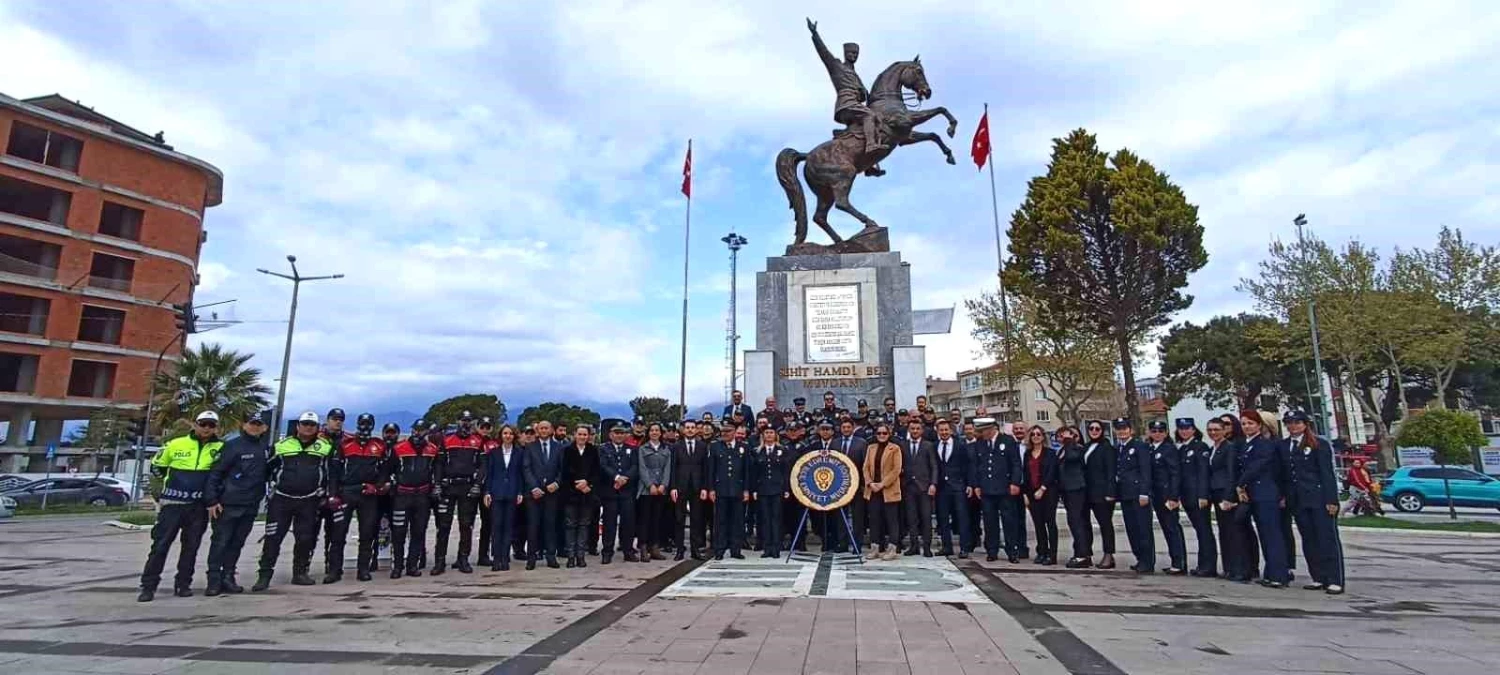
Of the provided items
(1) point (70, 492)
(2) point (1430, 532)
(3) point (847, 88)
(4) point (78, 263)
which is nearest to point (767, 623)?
(3) point (847, 88)

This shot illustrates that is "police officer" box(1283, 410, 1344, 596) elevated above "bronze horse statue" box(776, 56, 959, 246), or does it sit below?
below

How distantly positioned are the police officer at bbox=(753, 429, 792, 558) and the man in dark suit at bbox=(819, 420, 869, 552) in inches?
24.9

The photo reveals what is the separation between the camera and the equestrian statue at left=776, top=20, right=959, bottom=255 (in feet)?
52.5

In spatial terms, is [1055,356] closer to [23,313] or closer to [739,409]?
[739,409]

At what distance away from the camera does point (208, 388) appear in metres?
25.2

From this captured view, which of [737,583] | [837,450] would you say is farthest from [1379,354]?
[737,583]

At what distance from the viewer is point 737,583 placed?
25.0 ft

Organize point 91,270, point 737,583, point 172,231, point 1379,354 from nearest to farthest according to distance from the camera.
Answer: point 737,583 → point 1379,354 → point 91,270 → point 172,231

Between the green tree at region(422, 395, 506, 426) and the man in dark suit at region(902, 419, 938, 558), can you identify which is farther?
the green tree at region(422, 395, 506, 426)

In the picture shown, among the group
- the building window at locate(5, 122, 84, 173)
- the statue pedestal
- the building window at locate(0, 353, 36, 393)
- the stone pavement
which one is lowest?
the stone pavement

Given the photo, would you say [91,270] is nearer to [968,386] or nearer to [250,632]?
[250,632]

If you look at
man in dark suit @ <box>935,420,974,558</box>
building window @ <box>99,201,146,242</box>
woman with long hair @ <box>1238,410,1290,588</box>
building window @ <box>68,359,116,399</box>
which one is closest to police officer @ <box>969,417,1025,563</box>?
man in dark suit @ <box>935,420,974,558</box>

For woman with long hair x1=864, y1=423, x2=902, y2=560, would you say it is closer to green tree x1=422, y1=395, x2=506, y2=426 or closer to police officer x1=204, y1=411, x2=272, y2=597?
police officer x1=204, y1=411, x2=272, y2=597

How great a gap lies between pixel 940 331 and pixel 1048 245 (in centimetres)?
1121
